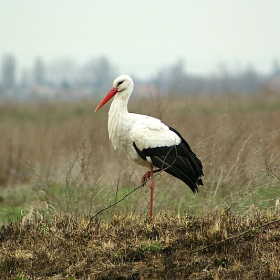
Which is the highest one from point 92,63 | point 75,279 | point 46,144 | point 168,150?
point 92,63

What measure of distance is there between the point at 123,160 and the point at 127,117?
2262 mm

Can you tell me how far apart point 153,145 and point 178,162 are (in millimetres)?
355

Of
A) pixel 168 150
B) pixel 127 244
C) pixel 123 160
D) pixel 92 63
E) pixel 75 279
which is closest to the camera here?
pixel 75 279

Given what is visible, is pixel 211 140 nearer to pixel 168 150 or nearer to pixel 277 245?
pixel 168 150

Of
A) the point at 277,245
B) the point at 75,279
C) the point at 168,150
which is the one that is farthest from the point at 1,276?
the point at 168,150

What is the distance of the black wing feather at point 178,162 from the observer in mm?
6984

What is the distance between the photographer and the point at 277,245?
16.0ft

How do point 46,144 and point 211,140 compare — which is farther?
point 46,144

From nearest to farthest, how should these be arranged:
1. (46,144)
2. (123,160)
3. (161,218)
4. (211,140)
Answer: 1. (161,218)
2. (123,160)
3. (211,140)
4. (46,144)

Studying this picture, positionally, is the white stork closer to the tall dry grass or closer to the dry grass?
the tall dry grass

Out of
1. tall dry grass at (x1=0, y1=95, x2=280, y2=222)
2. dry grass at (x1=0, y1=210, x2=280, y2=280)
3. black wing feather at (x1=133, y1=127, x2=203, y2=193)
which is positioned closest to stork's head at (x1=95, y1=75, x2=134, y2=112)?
black wing feather at (x1=133, y1=127, x2=203, y2=193)

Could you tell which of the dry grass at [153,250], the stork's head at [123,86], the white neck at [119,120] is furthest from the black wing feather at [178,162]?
the dry grass at [153,250]

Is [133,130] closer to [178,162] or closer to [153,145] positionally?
[153,145]

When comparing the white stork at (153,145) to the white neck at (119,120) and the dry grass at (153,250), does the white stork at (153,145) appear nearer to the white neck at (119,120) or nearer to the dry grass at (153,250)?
the white neck at (119,120)
